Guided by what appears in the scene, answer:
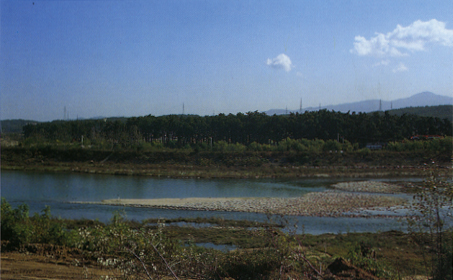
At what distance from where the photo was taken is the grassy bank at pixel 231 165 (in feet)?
103

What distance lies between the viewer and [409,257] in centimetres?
856

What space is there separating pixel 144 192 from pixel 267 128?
9254mm

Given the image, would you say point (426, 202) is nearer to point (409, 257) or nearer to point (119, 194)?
point (409, 257)

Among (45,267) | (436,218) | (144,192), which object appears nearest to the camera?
(436,218)

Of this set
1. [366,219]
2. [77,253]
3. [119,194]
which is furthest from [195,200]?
[77,253]

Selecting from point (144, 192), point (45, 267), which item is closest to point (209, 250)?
point (45, 267)

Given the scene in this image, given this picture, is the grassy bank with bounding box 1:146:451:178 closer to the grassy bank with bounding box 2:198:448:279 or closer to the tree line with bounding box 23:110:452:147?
the tree line with bounding box 23:110:452:147

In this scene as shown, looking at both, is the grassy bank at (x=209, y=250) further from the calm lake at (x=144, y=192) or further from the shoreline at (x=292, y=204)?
the shoreline at (x=292, y=204)

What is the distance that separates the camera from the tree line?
16625 millimetres

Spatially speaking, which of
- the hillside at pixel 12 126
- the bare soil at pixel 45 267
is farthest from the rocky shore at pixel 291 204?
the hillside at pixel 12 126

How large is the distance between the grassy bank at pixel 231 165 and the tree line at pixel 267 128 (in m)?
3.58

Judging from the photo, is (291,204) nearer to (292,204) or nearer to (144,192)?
(292,204)

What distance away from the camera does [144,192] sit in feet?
77.8

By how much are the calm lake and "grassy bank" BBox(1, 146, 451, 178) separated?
6.69ft
